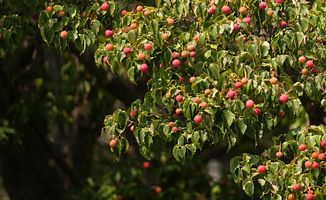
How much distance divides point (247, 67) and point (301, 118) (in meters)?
3.77

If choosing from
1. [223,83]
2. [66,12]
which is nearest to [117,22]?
[66,12]

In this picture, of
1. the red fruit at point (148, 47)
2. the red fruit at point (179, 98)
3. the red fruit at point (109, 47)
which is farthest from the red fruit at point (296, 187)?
the red fruit at point (109, 47)

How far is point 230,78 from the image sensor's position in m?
6.19

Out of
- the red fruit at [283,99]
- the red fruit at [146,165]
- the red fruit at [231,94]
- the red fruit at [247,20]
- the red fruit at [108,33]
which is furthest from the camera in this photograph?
the red fruit at [146,165]

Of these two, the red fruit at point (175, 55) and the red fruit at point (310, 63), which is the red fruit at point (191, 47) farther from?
the red fruit at point (310, 63)

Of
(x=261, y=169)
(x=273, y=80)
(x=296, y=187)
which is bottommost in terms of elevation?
(x=296, y=187)

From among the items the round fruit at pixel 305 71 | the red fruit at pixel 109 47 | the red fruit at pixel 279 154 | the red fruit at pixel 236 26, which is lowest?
the red fruit at pixel 279 154

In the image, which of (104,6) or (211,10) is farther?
(104,6)

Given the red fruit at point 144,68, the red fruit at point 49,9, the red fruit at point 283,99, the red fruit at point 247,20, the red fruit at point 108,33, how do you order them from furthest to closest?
the red fruit at point 49,9, the red fruit at point 108,33, the red fruit at point 247,20, the red fruit at point 144,68, the red fruit at point 283,99

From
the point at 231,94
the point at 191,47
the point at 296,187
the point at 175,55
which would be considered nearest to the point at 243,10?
the point at 191,47

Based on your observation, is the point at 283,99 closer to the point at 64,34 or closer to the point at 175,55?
the point at 175,55

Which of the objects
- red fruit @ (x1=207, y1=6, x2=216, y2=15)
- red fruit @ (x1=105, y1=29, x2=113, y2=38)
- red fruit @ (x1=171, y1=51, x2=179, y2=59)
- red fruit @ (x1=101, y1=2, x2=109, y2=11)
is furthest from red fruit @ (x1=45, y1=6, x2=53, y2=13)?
red fruit @ (x1=207, y1=6, x2=216, y2=15)

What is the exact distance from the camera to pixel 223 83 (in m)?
6.16

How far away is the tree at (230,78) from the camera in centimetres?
619
